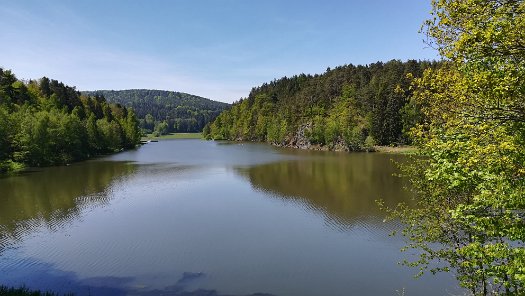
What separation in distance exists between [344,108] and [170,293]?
114511 mm

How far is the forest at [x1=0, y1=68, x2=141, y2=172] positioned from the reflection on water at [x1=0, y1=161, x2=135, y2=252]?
672 centimetres

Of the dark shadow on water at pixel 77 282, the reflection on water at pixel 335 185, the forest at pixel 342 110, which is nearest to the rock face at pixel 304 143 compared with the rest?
the forest at pixel 342 110

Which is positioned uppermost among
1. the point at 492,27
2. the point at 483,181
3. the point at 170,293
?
the point at 492,27

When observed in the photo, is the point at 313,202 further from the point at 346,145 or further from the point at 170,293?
the point at 346,145

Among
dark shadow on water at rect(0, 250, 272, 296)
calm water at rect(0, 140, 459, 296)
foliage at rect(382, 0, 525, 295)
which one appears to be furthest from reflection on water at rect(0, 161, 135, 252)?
foliage at rect(382, 0, 525, 295)

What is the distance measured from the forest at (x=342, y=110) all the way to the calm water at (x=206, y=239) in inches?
2060

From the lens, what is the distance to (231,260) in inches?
990

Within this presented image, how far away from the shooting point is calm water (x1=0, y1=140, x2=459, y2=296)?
858 inches

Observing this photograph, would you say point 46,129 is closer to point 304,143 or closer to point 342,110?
point 304,143

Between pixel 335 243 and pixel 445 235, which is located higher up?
pixel 445 235

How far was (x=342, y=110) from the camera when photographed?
129375 millimetres

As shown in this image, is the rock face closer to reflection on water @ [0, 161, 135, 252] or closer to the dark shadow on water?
reflection on water @ [0, 161, 135, 252]

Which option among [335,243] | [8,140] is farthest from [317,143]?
[335,243]

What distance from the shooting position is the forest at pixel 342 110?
4313 inches
